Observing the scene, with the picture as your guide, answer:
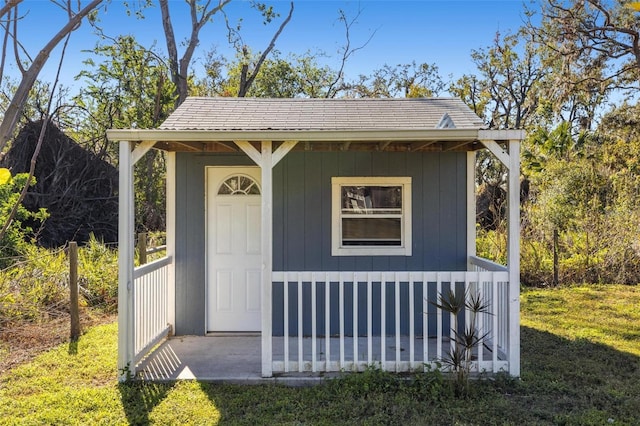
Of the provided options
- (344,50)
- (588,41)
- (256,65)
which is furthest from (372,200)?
(344,50)

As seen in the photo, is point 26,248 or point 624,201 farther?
point 624,201

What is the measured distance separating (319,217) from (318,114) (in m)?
1.48

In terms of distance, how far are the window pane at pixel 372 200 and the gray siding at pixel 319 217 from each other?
0.19 meters

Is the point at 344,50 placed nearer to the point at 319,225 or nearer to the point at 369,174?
the point at 369,174

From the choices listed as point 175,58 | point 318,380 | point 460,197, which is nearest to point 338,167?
point 460,197

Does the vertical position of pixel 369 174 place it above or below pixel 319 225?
above

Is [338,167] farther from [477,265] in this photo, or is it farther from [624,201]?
[624,201]

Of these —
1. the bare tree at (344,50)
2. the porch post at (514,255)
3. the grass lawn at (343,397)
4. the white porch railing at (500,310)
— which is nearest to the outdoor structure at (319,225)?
the white porch railing at (500,310)

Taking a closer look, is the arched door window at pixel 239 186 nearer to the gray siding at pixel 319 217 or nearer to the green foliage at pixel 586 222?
the gray siding at pixel 319 217

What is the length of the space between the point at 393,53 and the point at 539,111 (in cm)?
663

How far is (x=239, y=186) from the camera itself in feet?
19.8

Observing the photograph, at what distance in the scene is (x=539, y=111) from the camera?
18688 mm

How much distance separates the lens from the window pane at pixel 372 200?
591 cm

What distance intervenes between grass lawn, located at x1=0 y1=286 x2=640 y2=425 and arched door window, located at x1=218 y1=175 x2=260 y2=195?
2379 millimetres
